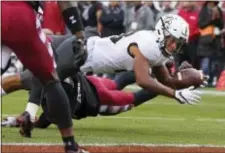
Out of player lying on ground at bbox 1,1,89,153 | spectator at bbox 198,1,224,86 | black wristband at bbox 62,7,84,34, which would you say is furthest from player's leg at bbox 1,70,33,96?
spectator at bbox 198,1,224,86

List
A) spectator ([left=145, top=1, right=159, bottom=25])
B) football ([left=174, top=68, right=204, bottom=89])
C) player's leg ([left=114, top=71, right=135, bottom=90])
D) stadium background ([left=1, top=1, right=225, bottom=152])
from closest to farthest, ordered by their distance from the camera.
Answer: stadium background ([left=1, top=1, right=225, bottom=152]) < football ([left=174, top=68, right=204, bottom=89]) < player's leg ([left=114, top=71, right=135, bottom=90]) < spectator ([left=145, top=1, right=159, bottom=25])

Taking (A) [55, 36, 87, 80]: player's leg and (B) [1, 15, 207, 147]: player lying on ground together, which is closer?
(B) [1, 15, 207, 147]: player lying on ground

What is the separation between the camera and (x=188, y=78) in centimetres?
741

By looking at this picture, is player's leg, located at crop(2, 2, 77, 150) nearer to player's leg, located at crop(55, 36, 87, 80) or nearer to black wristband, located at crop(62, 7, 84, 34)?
black wristband, located at crop(62, 7, 84, 34)

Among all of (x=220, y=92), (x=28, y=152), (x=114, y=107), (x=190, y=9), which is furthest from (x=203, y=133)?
(x=190, y=9)

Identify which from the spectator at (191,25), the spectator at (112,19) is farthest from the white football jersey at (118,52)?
the spectator at (112,19)

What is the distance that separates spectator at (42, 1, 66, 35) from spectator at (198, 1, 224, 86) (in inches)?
135

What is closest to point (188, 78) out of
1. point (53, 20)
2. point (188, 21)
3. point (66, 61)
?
point (66, 61)

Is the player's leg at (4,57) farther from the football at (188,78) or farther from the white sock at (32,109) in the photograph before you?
the football at (188,78)

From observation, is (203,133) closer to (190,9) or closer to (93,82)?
(93,82)

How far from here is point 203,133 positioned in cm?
728

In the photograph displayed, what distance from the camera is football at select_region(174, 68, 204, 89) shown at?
736 centimetres

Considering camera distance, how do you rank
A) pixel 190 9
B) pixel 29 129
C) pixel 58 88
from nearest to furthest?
pixel 58 88 < pixel 29 129 < pixel 190 9

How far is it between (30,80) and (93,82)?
0.69 metres
